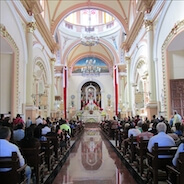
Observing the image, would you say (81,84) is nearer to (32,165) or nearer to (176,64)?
(176,64)

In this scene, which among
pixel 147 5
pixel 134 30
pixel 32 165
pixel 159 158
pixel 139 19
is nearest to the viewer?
pixel 159 158

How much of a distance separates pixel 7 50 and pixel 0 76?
108 cm

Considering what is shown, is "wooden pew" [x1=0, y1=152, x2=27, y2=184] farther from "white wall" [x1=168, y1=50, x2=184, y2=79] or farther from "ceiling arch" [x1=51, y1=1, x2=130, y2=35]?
"ceiling arch" [x1=51, y1=1, x2=130, y2=35]

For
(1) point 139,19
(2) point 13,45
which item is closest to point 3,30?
(2) point 13,45

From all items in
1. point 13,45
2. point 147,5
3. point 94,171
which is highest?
point 147,5

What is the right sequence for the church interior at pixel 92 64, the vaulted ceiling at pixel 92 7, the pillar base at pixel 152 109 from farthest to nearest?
the vaulted ceiling at pixel 92 7 < the pillar base at pixel 152 109 < the church interior at pixel 92 64

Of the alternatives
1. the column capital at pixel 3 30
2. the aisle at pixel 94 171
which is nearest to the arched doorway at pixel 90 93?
the column capital at pixel 3 30

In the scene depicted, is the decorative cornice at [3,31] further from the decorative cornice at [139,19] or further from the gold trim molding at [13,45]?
the decorative cornice at [139,19]

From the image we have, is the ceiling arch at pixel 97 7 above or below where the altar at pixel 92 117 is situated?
above

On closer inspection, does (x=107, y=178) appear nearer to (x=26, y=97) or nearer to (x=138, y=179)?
(x=138, y=179)

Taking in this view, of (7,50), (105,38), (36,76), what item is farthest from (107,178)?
(105,38)

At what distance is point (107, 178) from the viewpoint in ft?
14.7

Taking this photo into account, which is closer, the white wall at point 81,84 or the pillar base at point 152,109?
the pillar base at point 152,109

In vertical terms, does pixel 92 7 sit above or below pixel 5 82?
above
